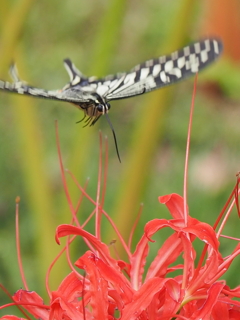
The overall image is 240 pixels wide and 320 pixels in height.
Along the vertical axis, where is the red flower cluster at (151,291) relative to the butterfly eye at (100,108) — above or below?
below

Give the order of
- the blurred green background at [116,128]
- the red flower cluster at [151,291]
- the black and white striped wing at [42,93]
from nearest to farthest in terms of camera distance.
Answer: the red flower cluster at [151,291] → the black and white striped wing at [42,93] → the blurred green background at [116,128]

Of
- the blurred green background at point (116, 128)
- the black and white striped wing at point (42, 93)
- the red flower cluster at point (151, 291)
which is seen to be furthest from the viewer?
the blurred green background at point (116, 128)

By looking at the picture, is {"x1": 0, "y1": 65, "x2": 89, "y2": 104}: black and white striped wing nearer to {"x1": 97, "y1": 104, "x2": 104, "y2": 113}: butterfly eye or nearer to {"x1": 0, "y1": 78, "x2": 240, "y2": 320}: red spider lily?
{"x1": 97, "y1": 104, "x2": 104, "y2": 113}: butterfly eye

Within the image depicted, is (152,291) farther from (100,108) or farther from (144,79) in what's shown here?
(144,79)

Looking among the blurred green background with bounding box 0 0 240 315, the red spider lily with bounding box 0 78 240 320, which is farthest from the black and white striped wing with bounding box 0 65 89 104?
the blurred green background with bounding box 0 0 240 315

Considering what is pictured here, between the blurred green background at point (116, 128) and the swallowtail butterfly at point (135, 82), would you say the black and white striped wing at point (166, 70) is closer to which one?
the swallowtail butterfly at point (135, 82)

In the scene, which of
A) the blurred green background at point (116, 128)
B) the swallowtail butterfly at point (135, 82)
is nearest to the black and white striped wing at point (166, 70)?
the swallowtail butterfly at point (135, 82)

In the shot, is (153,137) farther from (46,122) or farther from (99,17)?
(99,17)

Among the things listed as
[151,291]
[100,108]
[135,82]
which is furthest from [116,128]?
[151,291]
